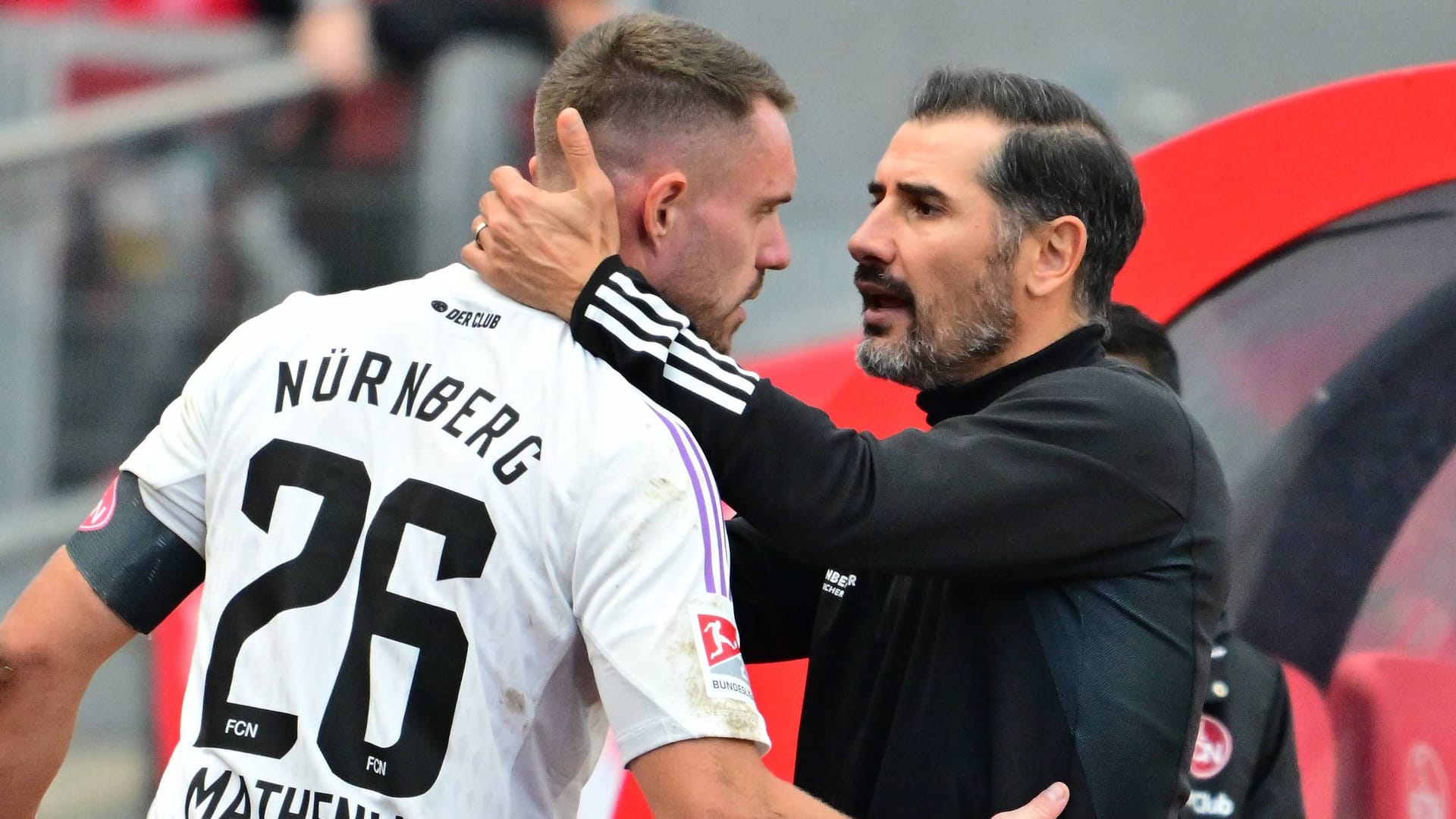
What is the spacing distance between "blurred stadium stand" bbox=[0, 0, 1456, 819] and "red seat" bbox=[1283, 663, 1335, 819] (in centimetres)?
316

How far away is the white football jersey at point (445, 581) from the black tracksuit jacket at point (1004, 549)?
12 cm

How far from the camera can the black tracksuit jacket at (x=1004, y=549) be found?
2223 millimetres

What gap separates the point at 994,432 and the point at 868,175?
490 centimetres

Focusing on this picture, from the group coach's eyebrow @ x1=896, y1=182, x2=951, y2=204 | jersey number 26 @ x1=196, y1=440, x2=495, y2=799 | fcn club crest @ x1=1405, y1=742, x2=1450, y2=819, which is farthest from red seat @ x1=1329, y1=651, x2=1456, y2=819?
jersey number 26 @ x1=196, y1=440, x2=495, y2=799

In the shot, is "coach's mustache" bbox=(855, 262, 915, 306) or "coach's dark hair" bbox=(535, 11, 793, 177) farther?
"coach's mustache" bbox=(855, 262, 915, 306)

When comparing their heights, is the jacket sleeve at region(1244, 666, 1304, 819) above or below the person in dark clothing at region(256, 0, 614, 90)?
below

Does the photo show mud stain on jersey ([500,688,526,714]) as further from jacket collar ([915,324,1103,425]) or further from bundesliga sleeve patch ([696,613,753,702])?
jacket collar ([915,324,1103,425])

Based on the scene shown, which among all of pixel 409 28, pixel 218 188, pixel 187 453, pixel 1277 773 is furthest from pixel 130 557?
pixel 409 28

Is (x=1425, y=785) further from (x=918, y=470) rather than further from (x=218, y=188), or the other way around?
(x=218, y=188)

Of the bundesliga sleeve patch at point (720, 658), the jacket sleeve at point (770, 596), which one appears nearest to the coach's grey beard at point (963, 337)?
the jacket sleeve at point (770, 596)

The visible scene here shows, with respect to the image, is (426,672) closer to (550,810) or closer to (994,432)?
(550,810)

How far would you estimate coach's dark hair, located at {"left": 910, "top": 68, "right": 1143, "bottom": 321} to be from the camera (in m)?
2.52

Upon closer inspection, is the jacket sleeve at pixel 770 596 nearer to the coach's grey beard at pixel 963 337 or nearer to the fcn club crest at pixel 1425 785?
the coach's grey beard at pixel 963 337

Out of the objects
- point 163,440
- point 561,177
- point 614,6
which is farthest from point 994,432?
point 614,6
